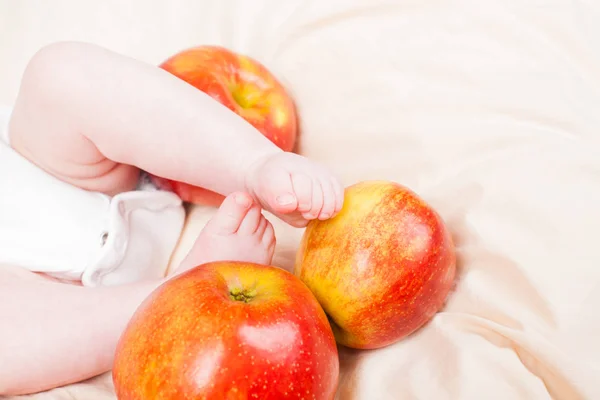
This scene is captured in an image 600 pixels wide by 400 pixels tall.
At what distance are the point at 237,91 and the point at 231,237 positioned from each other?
1.00 ft

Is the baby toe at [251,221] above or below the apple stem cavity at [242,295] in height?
below

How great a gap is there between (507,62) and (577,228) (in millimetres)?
279

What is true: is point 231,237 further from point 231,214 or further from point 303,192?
point 303,192

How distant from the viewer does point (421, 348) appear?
765 millimetres

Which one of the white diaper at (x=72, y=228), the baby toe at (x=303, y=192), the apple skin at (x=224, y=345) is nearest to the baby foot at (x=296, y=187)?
the baby toe at (x=303, y=192)

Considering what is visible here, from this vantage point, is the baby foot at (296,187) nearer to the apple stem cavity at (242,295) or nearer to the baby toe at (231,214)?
the baby toe at (231,214)

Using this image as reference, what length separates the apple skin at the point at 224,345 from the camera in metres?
0.58

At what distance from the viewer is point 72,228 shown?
964 mm

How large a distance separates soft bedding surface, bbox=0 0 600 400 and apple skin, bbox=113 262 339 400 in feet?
0.47

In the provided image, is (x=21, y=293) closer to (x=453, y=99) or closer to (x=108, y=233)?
(x=108, y=233)

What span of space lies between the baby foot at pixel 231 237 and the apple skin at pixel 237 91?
0.19m

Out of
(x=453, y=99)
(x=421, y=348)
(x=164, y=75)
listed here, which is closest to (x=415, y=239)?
(x=421, y=348)

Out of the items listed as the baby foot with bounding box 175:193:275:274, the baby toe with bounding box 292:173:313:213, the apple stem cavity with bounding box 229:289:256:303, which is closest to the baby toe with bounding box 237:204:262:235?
the baby foot with bounding box 175:193:275:274

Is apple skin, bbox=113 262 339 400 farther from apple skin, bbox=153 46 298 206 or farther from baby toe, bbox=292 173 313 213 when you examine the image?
apple skin, bbox=153 46 298 206
